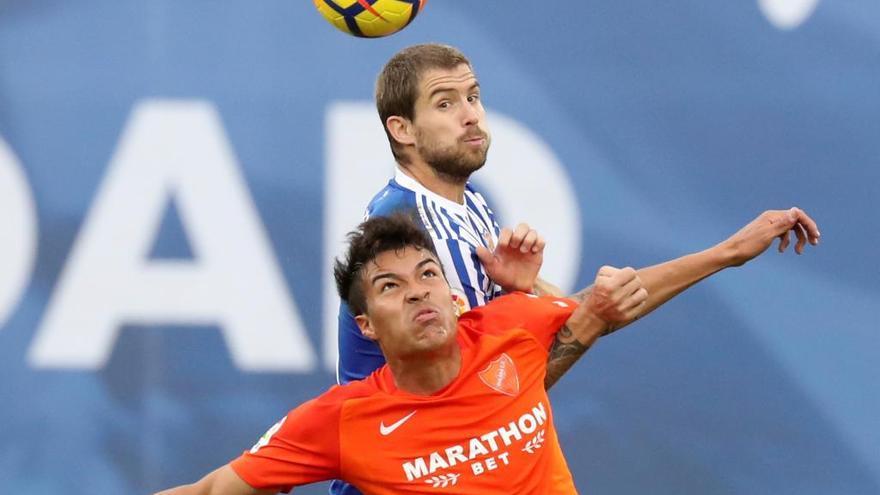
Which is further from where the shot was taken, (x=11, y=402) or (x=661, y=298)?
(x=11, y=402)

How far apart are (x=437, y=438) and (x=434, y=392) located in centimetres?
14

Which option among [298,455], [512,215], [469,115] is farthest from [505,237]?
[512,215]

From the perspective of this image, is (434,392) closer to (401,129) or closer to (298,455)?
(298,455)

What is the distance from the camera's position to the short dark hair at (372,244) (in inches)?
191

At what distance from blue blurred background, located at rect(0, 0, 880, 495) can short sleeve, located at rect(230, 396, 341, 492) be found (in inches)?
99.8

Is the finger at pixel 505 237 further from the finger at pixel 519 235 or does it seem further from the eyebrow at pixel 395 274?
the eyebrow at pixel 395 274

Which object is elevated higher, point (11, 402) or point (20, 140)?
point (20, 140)

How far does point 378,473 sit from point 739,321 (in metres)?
3.06

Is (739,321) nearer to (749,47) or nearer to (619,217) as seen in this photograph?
(619,217)

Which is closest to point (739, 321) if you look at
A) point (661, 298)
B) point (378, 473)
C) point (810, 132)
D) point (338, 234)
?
point (810, 132)

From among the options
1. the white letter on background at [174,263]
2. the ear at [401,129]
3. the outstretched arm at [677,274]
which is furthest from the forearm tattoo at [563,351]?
the white letter on background at [174,263]

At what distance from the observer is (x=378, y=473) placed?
4797mm

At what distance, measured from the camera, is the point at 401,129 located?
535cm

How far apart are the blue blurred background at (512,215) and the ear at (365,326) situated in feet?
8.13
